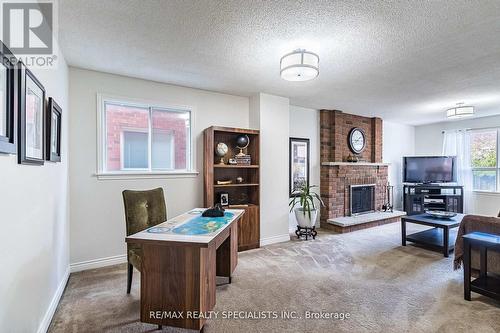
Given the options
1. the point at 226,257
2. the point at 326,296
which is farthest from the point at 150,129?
the point at 326,296

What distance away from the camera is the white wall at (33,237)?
4.24 ft

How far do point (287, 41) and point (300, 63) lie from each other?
0.24m

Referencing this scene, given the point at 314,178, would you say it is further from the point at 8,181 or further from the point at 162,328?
the point at 8,181

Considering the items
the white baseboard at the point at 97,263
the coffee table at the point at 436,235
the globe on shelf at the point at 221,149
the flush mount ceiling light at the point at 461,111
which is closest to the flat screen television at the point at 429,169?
the flush mount ceiling light at the point at 461,111

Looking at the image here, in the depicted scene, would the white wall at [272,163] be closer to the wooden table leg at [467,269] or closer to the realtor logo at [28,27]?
the wooden table leg at [467,269]

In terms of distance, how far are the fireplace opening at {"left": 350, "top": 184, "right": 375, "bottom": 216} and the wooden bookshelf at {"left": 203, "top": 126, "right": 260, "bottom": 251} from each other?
107 inches

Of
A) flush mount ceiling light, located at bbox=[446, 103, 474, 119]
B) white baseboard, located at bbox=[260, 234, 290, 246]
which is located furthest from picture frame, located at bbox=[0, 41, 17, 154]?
flush mount ceiling light, located at bbox=[446, 103, 474, 119]

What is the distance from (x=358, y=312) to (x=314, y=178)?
3.34 meters

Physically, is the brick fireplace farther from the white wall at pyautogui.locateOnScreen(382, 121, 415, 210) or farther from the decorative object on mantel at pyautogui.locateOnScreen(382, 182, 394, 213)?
the white wall at pyautogui.locateOnScreen(382, 121, 415, 210)

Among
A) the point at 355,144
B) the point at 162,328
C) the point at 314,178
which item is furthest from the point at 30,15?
the point at 355,144

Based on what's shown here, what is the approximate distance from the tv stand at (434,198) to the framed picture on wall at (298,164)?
311cm

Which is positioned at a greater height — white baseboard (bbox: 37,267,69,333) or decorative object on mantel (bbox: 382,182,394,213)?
decorative object on mantel (bbox: 382,182,394,213)

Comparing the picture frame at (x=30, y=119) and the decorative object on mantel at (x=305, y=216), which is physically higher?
the picture frame at (x=30, y=119)

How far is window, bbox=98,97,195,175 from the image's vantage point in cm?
330
